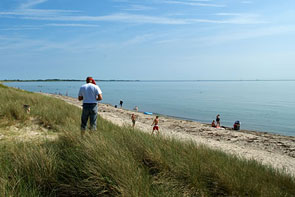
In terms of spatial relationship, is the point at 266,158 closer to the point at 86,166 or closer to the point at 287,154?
the point at 287,154

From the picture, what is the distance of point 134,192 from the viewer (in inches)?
108

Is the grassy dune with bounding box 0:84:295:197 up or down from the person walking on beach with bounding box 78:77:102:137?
down

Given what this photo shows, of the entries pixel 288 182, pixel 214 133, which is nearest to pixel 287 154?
pixel 214 133

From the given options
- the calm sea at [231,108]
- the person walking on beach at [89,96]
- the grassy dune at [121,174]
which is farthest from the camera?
the calm sea at [231,108]

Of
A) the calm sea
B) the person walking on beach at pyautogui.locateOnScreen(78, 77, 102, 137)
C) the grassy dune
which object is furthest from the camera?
the calm sea

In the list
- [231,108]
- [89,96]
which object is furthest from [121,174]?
[231,108]

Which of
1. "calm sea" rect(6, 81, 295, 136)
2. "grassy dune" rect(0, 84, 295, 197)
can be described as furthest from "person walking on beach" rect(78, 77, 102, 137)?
"calm sea" rect(6, 81, 295, 136)

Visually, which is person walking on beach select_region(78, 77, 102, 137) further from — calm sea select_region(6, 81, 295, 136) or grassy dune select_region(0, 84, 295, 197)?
calm sea select_region(6, 81, 295, 136)

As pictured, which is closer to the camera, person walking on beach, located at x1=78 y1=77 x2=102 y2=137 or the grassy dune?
the grassy dune

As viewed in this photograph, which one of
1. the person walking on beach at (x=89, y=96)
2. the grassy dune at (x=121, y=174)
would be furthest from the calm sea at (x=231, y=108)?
the person walking on beach at (x=89, y=96)

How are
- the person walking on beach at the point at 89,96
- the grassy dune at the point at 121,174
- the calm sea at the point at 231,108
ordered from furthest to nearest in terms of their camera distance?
the calm sea at the point at 231,108, the person walking on beach at the point at 89,96, the grassy dune at the point at 121,174

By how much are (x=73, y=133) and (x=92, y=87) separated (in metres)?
1.69

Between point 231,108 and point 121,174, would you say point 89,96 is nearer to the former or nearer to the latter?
point 121,174

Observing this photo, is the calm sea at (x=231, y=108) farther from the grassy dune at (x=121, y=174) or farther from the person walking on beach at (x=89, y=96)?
the person walking on beach at (x=89, y=96)
